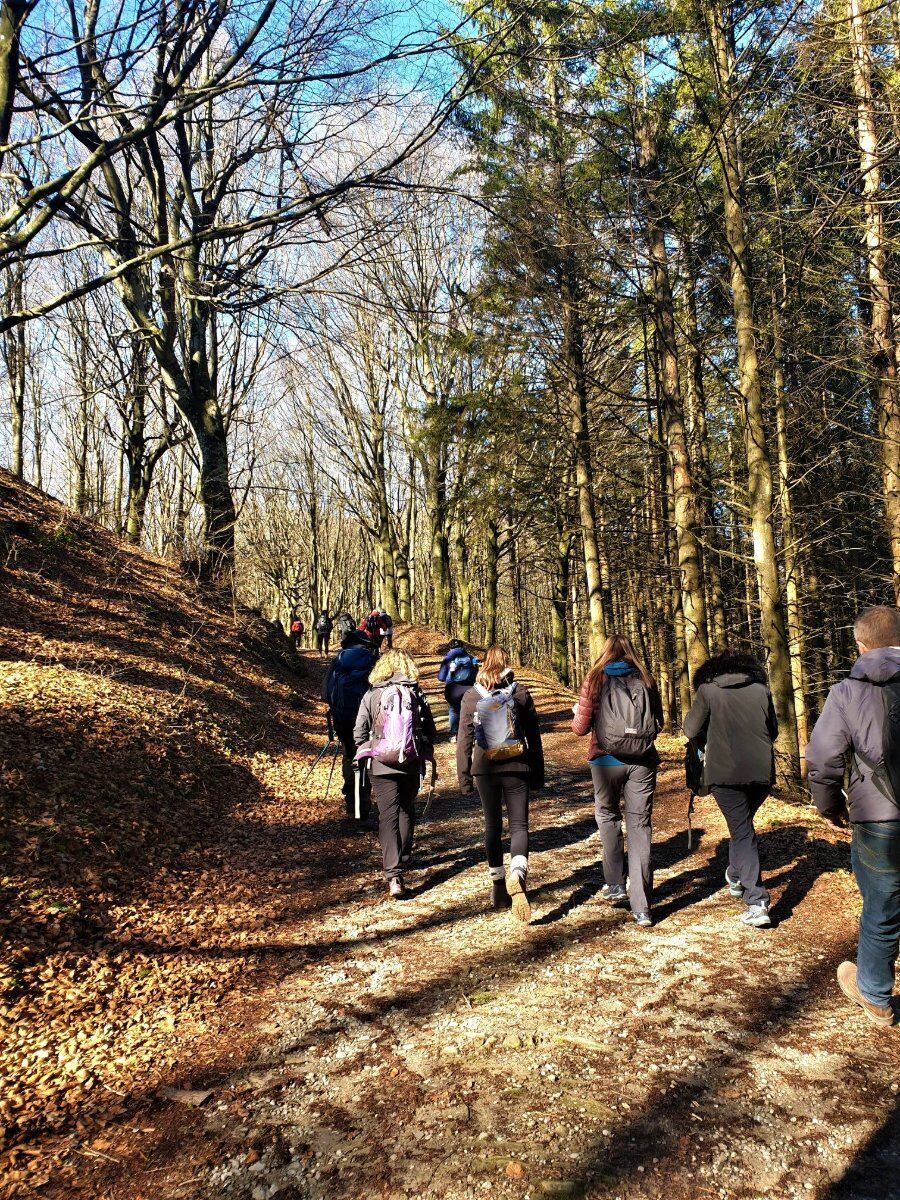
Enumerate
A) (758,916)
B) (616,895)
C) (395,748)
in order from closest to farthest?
(758,916) < (616,895) < (395,748)

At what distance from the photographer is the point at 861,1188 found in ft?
8.74

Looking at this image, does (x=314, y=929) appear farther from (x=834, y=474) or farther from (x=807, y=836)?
(x=834, y=474)

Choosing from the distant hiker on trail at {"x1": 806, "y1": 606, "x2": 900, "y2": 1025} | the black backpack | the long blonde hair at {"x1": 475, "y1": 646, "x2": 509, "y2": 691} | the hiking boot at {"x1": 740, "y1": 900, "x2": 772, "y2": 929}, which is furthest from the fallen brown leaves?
the black backpack

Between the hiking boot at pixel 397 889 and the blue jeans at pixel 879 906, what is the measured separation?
11.0 ft

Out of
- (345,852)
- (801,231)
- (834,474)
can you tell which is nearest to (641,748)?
(345,852)

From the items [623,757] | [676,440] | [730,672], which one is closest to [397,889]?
[623,757]

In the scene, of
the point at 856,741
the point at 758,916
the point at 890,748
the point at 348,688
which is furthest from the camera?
the point at 348,688

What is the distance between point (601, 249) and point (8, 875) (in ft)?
33.5

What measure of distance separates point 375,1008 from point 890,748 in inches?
123

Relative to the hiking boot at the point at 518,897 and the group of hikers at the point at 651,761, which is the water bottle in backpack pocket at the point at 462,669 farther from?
the hiking boot at the point at 518,897

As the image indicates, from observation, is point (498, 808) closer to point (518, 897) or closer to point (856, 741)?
point (518, 897)

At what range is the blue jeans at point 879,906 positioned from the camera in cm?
368

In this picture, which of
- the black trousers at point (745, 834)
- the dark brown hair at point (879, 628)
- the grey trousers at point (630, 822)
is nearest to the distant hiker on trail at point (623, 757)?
the grey trousers at point (630, 822)

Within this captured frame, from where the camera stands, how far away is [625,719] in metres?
5.35
